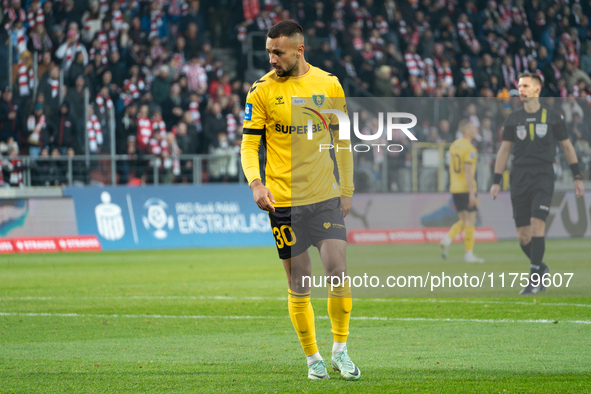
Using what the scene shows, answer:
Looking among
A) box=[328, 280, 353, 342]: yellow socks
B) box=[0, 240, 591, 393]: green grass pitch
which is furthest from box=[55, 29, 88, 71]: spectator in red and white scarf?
box=[328, 280, 353, 342]: yellow socks

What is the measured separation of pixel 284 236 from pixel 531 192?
494cm

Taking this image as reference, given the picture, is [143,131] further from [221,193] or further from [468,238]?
[468,238]

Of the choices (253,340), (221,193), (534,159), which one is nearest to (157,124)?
Result: (221,193)

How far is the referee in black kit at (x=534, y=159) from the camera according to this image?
898cm

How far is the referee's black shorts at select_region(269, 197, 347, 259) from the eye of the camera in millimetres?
4949

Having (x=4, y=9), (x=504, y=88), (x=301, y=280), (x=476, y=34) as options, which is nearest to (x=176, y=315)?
(x=301, y=280)

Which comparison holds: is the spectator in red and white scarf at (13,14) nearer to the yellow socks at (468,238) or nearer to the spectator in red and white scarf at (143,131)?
the spectator in red and white scarf at (143,131)

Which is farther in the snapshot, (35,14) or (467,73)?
(467,73)

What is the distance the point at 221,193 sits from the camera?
17.8 metres

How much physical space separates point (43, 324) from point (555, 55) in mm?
21315

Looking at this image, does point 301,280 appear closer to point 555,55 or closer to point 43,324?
point 43,324

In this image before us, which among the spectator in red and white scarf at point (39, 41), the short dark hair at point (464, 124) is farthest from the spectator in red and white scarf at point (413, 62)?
the spectator in red and white scarf at point (39, 41)

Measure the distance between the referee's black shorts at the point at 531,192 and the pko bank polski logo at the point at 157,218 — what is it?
9790 millimetres

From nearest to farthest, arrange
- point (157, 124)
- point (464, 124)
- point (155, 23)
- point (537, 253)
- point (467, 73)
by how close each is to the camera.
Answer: point (537, 253), point (464, 124), point (157, 124), point (155, 23), point (467, 73)
